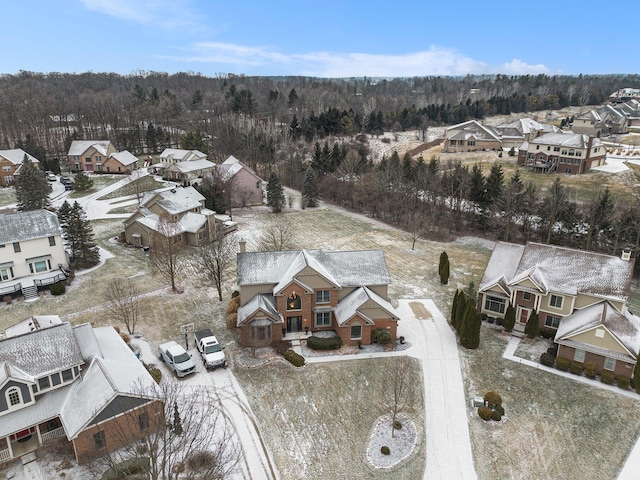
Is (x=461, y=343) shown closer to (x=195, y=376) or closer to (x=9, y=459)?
(x=195, y=376)

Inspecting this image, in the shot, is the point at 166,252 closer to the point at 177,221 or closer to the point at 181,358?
the point at 177,221

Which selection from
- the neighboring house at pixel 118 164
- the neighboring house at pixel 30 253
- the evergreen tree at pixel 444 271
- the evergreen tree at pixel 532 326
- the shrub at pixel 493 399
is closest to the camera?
the shrub at pixel 493 399

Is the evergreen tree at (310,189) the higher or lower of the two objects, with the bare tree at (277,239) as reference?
higher

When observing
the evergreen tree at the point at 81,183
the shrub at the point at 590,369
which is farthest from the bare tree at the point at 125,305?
the evergreen tree at the point at 81,183

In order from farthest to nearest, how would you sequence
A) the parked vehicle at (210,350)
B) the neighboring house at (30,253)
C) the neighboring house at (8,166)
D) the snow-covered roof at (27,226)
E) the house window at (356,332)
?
1. the neighboring house at (8,166)
2. the snow-covered roof at (27,226)
3. the neighboring house at (30,253)
4. the house window at (356,332)
5. the parked vehicle at (210,350)

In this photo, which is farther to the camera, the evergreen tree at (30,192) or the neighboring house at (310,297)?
the evergreen tree at (30,192)

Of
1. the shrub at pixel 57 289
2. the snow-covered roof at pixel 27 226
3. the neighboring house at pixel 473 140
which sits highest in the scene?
the neighboring house at pixel 473 140

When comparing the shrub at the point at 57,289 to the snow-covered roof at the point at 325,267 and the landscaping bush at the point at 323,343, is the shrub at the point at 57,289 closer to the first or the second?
the snow-covered roof at the point at 325,267
